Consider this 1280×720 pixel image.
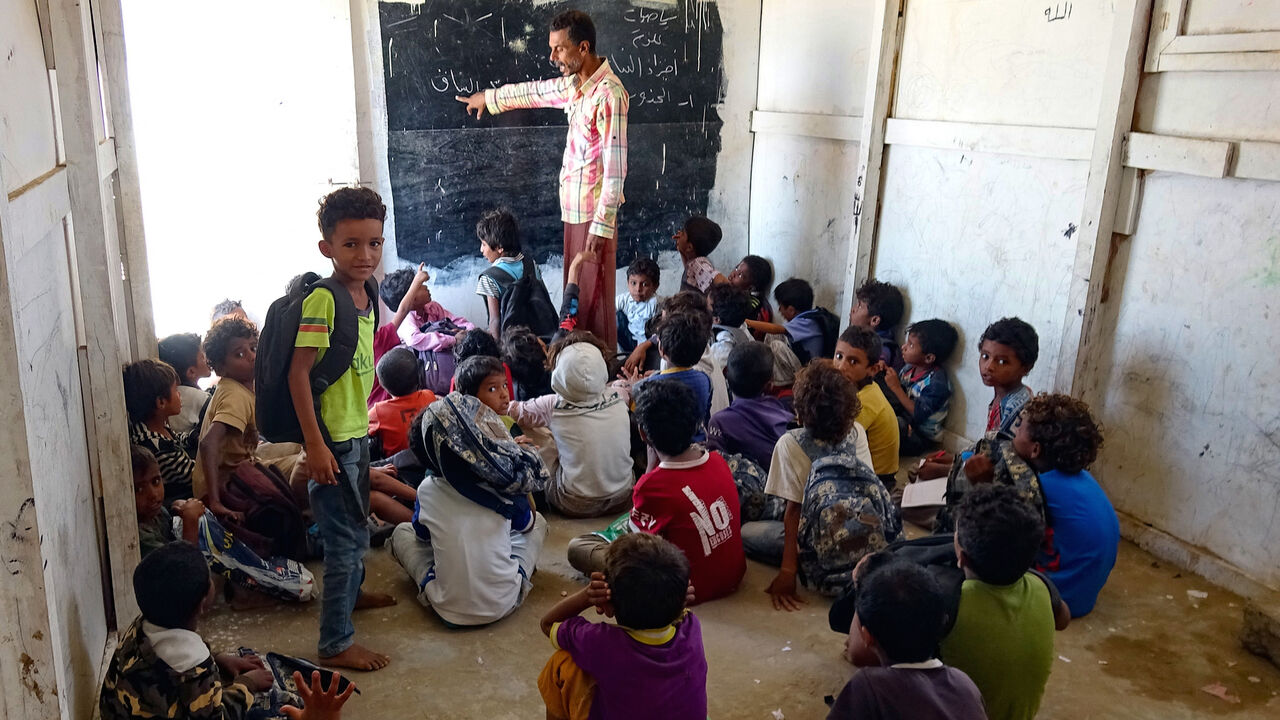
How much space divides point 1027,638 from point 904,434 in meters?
2.26

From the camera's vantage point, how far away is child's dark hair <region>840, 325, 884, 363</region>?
396 cm

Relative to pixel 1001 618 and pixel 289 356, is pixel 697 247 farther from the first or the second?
pixel 1001 618

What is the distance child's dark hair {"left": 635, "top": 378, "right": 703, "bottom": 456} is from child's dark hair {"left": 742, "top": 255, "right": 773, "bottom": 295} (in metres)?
2.76

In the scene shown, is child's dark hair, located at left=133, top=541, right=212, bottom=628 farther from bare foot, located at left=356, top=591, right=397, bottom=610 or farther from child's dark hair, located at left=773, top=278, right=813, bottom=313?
child's dark hair, located at left=773, top=278, right=813, bottom=313

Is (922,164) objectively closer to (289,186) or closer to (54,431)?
(289,186)

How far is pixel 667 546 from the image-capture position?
79.7 inches

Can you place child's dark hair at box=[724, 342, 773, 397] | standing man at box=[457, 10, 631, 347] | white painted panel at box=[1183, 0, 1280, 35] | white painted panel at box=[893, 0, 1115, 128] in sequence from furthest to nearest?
standing man at box=[457, 10, 631, 347]
white painted panel at box=[893, 0, 1115, 128]
child's dark hair at box=[724, 342, 773, 397]
white painted panel at box=[1183, 0, 1280, 35]

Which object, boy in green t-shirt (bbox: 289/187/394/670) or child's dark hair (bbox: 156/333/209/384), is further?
child's dark hair (bbox: 156/333/209/384)

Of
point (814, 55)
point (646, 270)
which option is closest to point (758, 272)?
point (646, 270)

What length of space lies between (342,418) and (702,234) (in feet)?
10.9

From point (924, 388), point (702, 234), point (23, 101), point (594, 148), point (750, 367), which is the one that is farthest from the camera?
point (702, 234)

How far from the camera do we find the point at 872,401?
12.5ft

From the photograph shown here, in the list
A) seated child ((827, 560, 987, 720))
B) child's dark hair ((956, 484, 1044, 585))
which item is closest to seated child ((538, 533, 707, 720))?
seated child ((827, 560, 987, 720))

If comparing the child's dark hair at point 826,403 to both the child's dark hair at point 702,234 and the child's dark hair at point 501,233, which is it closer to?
the child's dark hair at point 501,233
